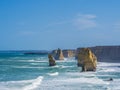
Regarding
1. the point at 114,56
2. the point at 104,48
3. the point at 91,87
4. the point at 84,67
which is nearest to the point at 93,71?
the point at 84,67

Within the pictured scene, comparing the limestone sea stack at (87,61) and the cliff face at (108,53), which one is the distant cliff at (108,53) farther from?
the limestone sea stack at (87,61)

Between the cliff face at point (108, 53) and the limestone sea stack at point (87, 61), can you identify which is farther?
the cliff face at point (108, 53)

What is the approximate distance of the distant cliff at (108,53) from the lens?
3695 inches

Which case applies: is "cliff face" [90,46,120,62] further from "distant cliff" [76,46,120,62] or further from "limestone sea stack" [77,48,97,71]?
"limestone sea stack" [77,48,97,71]

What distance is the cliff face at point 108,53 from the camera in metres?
93.8

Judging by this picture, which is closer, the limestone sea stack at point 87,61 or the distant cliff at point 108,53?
the limestone sea stack at point 87,61

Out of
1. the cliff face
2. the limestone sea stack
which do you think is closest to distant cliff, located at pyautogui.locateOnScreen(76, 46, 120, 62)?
the cliff face

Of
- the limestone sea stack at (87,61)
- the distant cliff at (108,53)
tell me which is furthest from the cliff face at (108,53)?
the limestone sea stack at (87,61)

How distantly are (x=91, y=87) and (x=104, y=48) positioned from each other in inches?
2902

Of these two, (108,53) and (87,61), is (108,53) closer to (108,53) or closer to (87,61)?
(108,53)

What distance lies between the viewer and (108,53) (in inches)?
3957

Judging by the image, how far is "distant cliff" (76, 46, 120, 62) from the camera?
93844 mm

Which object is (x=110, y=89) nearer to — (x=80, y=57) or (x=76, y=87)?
(x=76, y=87)

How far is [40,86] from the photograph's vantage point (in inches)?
1299
